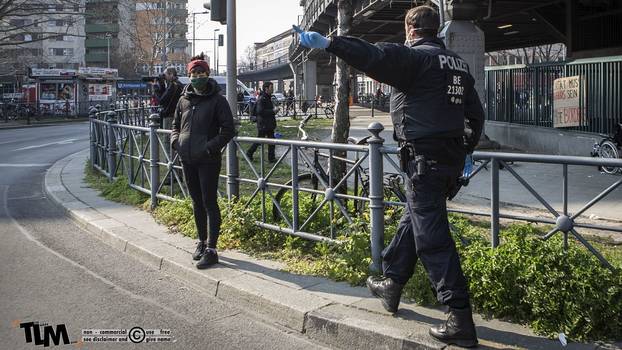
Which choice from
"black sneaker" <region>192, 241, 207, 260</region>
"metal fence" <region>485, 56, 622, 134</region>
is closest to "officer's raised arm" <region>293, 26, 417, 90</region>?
"black sneaker" <region>192, 241, 207, 260</region>

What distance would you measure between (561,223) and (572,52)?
20.9 meters

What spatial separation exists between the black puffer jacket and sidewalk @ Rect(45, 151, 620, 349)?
111 centimetres

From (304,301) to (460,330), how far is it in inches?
57.8

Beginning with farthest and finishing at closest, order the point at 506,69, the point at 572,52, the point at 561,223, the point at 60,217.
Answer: the point at 572,52 → the point at 506,69 → the point at 60,217 → the point at 561,223

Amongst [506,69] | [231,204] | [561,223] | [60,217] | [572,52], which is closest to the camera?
[561,223]

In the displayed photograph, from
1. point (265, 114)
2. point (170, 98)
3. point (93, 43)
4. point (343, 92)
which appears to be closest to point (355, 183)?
point (343, 92)

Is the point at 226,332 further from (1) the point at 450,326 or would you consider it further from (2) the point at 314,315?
(1) the point at 450,326

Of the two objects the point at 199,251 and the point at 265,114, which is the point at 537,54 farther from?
the point at 199,251

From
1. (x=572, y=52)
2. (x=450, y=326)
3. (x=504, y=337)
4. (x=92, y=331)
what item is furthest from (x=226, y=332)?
(x=572, y=52)

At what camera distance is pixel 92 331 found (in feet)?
15.9

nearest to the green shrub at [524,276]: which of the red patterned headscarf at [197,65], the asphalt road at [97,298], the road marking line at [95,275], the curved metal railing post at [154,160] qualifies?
the asphalt road at [97,298]

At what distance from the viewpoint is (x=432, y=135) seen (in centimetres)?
407

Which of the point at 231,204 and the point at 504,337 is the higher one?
the point at 231,204

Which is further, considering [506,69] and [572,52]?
[572,52]
